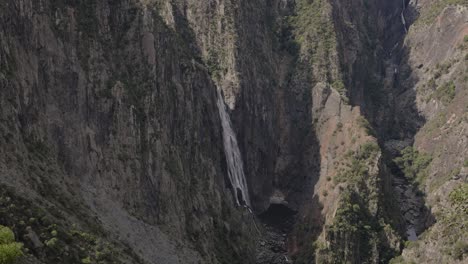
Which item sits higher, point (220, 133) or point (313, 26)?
point (313, 26)

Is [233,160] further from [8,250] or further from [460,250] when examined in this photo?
A: [8,250]

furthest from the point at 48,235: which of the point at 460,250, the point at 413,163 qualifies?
the point at 413,163

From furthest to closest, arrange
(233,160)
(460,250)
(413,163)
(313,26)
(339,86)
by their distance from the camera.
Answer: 1. (313,26)
2. (413,163)
3. (339,86)
4. (233,160)
5. (460,250)

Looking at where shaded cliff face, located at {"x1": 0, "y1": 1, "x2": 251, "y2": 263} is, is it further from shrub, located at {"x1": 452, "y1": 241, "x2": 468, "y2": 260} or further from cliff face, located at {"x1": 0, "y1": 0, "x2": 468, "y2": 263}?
shrub, located at {"x1": 452, "y1": 241, "x2": 468, "y2": 260}

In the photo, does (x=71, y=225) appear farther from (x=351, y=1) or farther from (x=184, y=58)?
(x=351, y=1)

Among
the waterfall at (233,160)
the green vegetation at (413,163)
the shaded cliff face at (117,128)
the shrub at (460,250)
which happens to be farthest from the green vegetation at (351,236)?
the green vegetation at (413,163)

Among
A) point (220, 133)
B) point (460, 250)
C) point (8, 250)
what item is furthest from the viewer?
point (220, 133)

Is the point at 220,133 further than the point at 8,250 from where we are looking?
Yes
